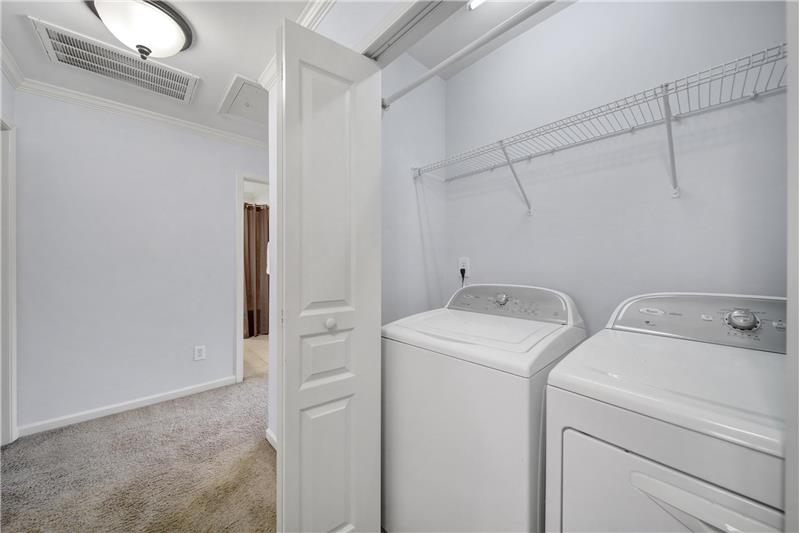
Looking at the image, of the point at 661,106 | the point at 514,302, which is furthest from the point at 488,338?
the point at 661,106

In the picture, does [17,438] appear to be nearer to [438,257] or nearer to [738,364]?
[438,257]

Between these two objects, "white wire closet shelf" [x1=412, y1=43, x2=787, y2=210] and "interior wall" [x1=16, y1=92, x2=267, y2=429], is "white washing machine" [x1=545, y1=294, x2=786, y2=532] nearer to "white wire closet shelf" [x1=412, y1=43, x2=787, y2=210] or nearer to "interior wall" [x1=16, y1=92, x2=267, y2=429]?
"white wire closet shelf" [x1=412, y1=43, x2=787, y2=210]

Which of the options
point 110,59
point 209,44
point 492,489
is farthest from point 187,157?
point 492,489

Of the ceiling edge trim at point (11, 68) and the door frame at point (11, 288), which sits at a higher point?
the ceiling edge trim at point (11, 68)

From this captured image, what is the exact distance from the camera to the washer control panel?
4.49ft

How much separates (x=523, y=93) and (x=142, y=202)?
304cm

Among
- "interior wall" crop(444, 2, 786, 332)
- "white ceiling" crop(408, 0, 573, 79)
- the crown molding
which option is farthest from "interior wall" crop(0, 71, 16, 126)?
"interior wall" crop(444, 2, 786, 332)

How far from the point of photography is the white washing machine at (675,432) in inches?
23.2

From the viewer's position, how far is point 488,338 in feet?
3.63

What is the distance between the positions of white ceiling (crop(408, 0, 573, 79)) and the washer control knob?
1605 millimetres

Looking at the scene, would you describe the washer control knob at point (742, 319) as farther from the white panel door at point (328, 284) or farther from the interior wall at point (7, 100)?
the interior wall at point (7, 100)

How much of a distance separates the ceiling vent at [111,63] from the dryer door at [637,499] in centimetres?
292

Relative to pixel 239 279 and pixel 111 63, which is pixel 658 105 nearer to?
pixel 111 63

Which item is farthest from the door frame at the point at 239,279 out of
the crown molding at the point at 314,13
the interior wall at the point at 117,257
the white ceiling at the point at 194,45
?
the crown molding at the point at 314,13
